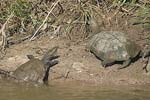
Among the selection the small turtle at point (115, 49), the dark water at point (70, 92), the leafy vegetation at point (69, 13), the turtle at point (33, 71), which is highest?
the leafy vegetation at point (69, 13)

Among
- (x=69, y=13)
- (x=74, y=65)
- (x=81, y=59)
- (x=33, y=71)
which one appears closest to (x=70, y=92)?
(x=33, y=71)

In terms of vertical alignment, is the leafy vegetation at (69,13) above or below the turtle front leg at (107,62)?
above

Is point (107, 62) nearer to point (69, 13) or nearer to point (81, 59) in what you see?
point (81, 59)

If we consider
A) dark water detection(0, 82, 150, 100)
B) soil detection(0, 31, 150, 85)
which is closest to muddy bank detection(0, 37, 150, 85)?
soil detection(0, 31, 150, 85)

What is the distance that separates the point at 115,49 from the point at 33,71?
1.26m

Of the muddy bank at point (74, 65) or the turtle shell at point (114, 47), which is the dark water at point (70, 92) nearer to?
the muddy bank at point (74, 65)

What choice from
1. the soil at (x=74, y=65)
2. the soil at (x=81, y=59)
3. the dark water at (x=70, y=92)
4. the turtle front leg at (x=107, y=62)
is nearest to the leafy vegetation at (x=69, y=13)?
the soil at (x=81, y=59)

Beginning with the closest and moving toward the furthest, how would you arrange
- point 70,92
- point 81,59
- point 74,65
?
point 70,92 < point 74,65 < point 81,59

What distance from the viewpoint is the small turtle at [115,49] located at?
6633mm

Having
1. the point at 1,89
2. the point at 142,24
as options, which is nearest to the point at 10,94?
the point at 1,89

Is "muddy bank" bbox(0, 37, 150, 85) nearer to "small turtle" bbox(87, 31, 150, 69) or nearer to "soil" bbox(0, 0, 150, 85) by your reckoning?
"soil" bbox(0, 0, 150, 85)

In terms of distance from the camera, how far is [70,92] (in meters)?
6.13

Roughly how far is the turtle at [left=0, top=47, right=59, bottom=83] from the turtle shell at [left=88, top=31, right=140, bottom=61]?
2.44 ft

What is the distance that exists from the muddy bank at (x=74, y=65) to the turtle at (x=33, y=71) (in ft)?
0.49
